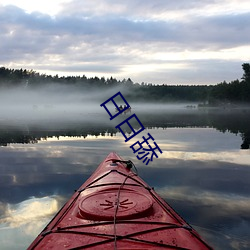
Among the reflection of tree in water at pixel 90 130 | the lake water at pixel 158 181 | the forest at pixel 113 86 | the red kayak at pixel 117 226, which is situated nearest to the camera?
the red kayak at pixel 117 226

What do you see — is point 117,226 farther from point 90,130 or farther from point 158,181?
point 90,130

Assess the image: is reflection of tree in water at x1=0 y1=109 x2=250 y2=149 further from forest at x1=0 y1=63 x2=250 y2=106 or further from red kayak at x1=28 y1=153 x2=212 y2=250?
forest at x1=0 y1=63 x2=250 y2=106

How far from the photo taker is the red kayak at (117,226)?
432 cm

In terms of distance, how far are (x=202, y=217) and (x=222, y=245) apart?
139 centimetres

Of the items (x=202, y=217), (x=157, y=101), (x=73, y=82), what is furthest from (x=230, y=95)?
(x=202, y=217)

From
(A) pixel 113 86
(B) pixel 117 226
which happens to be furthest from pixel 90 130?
(A) pixel 113 86

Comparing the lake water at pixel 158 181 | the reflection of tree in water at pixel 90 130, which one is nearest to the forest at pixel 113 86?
the reflection of tree in water at pixel 90 130

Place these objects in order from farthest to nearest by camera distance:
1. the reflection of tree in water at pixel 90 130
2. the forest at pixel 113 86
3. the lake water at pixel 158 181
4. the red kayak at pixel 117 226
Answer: the forest at pixel 113 86 < the reflection of tree in water at pixel 90 130 < the lake water at pixel 158 181 < the red kayak at pixel 117 226

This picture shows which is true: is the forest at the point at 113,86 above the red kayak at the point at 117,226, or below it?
above

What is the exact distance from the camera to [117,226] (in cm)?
477

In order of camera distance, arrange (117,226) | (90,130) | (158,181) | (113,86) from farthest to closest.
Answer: (113,86)
(90,130)
(158,181)
(117,226)

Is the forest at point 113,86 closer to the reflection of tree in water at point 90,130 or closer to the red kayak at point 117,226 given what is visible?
the reflection of tree in water at point 90,130

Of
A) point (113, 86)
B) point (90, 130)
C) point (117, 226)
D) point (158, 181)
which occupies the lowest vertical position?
point (158, 181)

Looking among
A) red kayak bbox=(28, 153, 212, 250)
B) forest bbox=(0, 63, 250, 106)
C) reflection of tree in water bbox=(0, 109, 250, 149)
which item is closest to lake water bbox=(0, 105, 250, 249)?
red kayak bbox=(28, 153, 212, 250)
